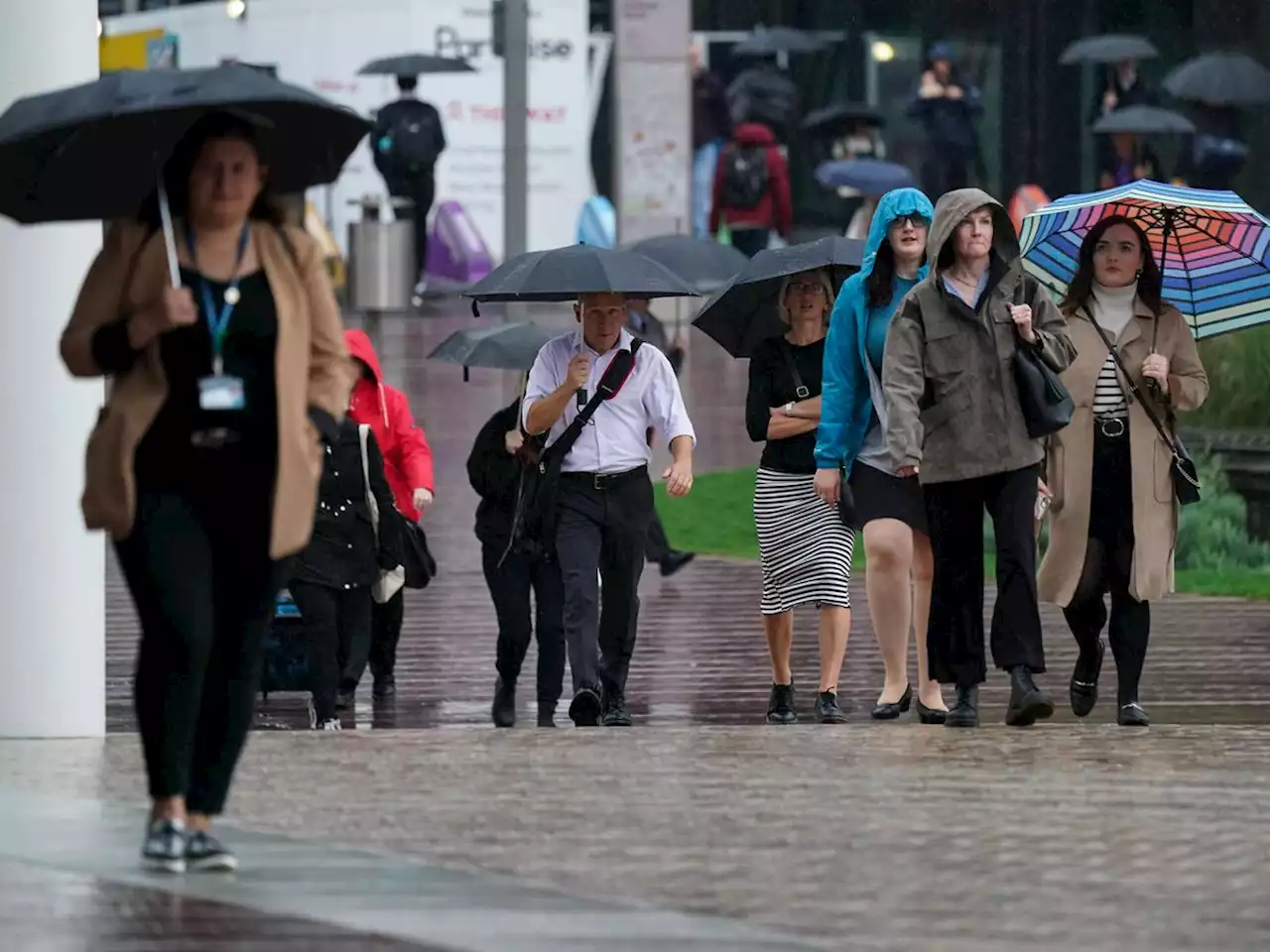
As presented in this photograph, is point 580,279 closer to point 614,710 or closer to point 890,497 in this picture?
point 890,497

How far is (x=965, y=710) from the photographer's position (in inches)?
395

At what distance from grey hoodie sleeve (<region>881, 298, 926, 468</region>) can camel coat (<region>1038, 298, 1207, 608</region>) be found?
0.65m

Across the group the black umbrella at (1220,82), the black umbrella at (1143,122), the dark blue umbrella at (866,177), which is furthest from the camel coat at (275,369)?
the black umbrella at (1220,82)

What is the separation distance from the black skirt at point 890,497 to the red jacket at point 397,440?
1.95m

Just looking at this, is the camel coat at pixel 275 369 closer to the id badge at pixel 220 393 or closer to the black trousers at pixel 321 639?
the id badge at pixel 220 393

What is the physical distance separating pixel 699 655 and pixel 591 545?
2181mm

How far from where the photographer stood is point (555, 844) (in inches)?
300

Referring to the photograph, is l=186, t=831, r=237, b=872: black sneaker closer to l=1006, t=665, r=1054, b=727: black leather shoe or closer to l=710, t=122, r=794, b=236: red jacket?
l=1006, t=665, r=1054, b=727: black leather shoe

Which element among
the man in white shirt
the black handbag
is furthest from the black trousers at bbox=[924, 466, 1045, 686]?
the man in white shirt

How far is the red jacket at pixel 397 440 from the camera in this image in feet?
37.1

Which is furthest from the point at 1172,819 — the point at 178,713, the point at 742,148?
the point at 742,148

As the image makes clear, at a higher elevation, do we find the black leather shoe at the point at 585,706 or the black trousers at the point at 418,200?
the black trousers at the point at 418,200

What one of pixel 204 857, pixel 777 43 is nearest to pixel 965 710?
pixel 204 857

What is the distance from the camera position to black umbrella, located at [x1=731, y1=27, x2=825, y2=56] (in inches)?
1211
